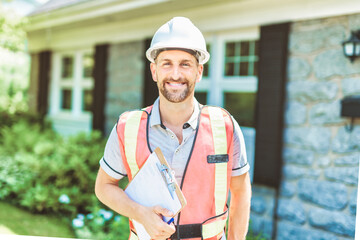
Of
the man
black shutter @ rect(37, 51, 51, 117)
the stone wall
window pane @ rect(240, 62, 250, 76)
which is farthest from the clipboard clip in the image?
black shutter @ rect(37, 51, 51, 117)

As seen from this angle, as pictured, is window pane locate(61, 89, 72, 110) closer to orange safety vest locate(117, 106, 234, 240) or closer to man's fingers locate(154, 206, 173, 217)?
orange safety vest locate(117, 106, 234, 240)

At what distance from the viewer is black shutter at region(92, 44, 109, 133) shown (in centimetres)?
581

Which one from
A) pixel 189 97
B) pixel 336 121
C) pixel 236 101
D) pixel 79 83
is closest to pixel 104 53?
pixel 79 83

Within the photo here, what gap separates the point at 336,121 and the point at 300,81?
1.76 feet

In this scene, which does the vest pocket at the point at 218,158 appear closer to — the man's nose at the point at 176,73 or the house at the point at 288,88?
the man's nose at the point at 176,73

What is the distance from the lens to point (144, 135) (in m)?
1.71

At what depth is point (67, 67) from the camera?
7250 mm

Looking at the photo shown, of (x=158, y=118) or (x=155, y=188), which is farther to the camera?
(x=158, y=118)

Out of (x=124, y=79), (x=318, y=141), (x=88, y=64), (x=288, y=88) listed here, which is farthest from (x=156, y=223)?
(x=88, y=64)

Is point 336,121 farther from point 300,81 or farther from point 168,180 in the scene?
point 168,180

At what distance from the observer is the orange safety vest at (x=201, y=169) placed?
1.68 metres

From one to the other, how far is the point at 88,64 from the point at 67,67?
2.56 feet

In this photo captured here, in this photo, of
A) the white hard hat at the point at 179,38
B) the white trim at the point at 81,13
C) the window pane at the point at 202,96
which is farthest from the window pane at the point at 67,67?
the white hard hat at the point at 179,38

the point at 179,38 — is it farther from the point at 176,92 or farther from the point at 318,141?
the point at 318,141
